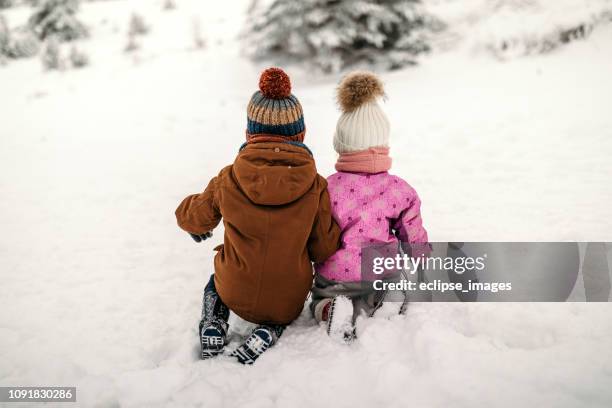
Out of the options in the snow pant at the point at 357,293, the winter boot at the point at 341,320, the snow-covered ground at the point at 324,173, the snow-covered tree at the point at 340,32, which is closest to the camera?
the snow-covered ground at the point at 324,173

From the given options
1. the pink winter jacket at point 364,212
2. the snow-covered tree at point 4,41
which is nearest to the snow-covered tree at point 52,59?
the snow-covered tree at point 4,41

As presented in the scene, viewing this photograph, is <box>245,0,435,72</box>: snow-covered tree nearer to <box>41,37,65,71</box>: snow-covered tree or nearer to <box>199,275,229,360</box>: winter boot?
→ <box>41,37,65,71</box>: snow-covered tree

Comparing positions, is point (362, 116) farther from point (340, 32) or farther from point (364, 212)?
point (340, 32)

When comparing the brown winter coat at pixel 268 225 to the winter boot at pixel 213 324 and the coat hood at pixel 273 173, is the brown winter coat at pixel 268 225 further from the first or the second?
the winter boot at pixel 213 324

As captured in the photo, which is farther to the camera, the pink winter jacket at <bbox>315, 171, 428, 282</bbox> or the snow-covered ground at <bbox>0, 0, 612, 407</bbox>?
the pink winter jacket at <bbox>315, 171, 428, 282</bbox>

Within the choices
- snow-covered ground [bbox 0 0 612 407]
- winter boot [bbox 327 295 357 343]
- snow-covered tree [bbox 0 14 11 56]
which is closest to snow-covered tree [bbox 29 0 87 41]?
snow-covered tree [bbox 0 14 11 56]

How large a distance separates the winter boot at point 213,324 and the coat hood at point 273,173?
2.19 ft

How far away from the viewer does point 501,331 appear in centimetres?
225

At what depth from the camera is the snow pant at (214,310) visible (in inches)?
88.9

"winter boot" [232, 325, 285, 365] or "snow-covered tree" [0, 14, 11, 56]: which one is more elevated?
"snow-covered tree" [0, 14, 11, 56]

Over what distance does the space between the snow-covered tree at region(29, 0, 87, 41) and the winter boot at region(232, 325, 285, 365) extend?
13.0 metres

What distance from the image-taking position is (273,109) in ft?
6.74

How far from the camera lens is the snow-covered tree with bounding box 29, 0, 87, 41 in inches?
473

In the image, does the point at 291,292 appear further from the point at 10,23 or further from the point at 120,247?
the point at 10,23
